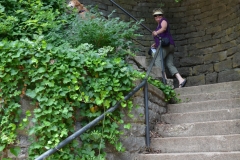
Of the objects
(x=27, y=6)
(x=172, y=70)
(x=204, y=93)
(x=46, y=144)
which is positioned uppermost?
(x=27, y=6)

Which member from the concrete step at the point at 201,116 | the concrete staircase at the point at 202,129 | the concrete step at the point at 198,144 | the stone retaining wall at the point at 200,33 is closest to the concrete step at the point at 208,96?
the concrete staircase at the point at 202,129

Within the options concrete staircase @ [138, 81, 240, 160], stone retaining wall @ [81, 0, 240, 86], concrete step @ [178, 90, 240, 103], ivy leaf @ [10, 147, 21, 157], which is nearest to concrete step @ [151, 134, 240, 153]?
concrete staircase @ [138, 81, 240, 160]

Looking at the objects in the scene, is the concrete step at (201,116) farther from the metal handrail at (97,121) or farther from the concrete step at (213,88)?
the concrete step at (213,88)

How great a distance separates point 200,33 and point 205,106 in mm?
3529

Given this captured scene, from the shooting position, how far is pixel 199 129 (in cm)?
317

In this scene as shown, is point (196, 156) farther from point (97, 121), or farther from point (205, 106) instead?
point (205, 106)

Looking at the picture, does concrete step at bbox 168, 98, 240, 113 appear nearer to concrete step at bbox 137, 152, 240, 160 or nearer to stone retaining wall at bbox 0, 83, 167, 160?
Result: stone retaining wall at bbox 0, 83, 167, 160

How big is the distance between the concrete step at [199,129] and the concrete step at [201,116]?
0.18 metres

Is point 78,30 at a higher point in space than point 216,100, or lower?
higher

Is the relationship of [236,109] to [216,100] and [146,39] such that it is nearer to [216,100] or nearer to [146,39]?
[216,100]

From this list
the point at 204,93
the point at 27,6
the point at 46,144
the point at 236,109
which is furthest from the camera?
the point at 204,93

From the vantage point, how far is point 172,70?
497 centimetres

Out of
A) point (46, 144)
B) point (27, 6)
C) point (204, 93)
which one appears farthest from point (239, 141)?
point (27, 6)

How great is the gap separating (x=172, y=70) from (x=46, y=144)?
3.14 meters
